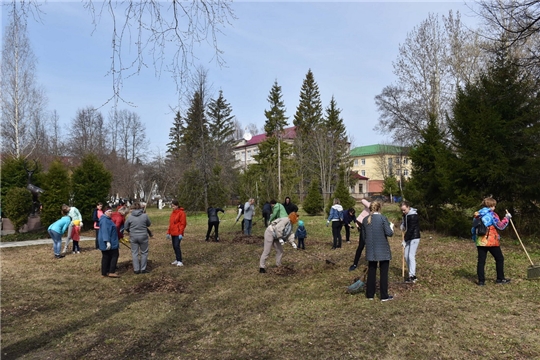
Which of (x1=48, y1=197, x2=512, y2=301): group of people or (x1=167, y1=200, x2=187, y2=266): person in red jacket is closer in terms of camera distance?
(x1=48, y1=197, x2=512, y2=301): group of people

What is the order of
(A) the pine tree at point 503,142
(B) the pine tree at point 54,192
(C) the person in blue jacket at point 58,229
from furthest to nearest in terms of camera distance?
(B) the pine tree at point 54,192 → (A) the pine tree at point 503,142 → (C) the person in blue jacket at point 58,229

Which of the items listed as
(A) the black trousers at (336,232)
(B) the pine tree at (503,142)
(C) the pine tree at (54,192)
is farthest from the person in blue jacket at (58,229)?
(B) the pine tree at (503,142)

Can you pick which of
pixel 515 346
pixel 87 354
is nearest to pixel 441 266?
pixel 515 346

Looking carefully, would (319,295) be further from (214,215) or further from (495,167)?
(495,167)

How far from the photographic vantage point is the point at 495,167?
45.3 ft

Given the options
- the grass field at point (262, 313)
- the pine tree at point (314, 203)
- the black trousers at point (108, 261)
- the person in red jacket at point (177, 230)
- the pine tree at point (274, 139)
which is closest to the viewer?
the grass field at point (262, 313)

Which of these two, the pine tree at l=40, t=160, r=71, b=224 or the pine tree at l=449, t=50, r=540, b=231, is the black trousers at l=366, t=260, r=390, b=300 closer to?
the pine tree at l=449, t=50, r=540, b=231

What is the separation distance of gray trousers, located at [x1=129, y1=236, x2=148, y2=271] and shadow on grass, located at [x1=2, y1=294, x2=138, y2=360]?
238 centimetres

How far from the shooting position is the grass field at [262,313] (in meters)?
4.72

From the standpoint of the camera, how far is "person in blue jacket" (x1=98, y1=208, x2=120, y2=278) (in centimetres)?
888

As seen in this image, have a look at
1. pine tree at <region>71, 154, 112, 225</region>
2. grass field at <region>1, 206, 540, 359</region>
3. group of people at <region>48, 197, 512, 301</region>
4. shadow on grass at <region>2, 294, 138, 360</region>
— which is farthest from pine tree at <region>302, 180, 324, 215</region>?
shadow on grass at <region>2, 294, 138, 360</region>

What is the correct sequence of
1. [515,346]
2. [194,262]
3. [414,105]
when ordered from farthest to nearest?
[414,105], [194,262], [515,346]

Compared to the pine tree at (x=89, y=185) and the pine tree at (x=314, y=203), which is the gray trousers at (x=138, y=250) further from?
the pine tree at (x=314, y=203)

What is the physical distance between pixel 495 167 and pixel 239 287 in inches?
435
